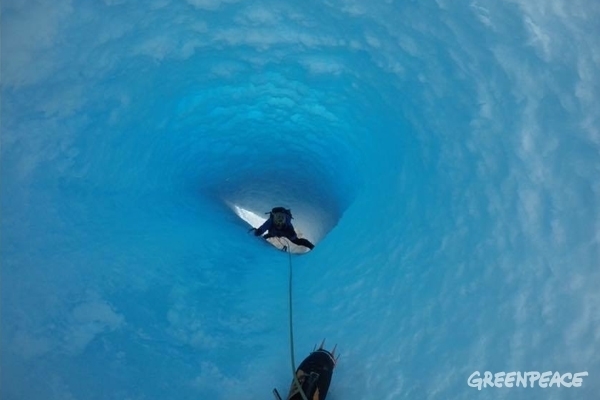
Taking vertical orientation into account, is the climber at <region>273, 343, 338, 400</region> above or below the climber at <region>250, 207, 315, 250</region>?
below

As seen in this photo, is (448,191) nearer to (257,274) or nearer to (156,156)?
(257,274)

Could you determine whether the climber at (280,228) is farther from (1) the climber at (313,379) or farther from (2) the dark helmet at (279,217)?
(1) the climber at (313,379)

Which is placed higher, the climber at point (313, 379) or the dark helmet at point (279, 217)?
the dark helmet at point (279, 217)

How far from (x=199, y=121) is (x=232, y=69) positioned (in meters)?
0.93

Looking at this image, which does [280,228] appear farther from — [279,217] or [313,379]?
→ [313,379]

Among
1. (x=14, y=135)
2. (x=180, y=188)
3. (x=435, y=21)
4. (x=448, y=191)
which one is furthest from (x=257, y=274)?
(x=435, y=21)

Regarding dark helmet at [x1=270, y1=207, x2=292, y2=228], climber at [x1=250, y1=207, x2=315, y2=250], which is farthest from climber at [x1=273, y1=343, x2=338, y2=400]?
dark helmet at [x1=270, y1=207, x2=292, y2=228]

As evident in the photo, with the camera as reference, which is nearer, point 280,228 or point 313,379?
point 313,379

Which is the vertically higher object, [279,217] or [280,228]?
[279,217]

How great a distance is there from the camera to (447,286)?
10.5ft

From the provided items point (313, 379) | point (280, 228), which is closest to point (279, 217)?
point (280, 228)

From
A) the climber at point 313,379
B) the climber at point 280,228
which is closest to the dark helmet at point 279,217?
the climber at point 280,228

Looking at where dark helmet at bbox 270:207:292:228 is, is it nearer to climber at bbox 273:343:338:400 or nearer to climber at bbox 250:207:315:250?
climber at bbox 250:207:315:250

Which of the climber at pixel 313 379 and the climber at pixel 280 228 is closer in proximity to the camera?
the climber at pixel 313 379
